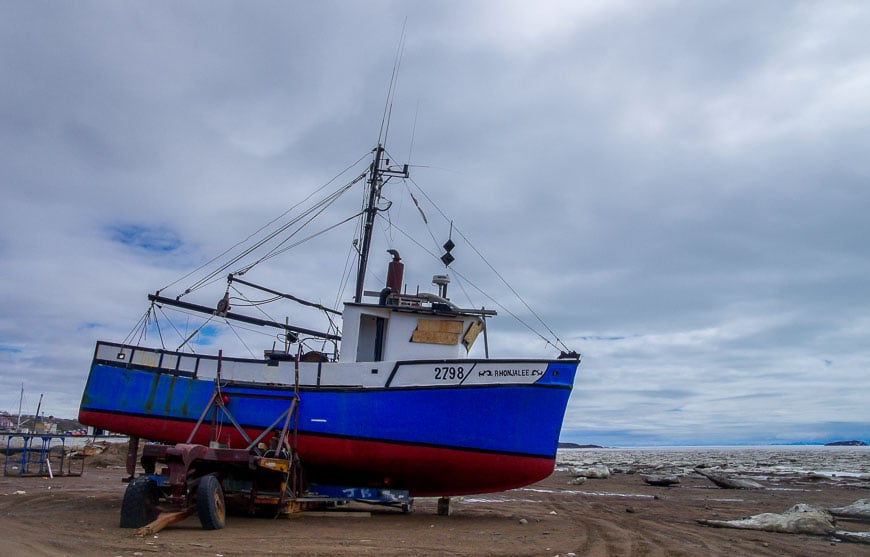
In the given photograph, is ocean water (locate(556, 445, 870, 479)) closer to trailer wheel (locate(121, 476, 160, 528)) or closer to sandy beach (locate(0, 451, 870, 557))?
sandy beach (locate(0, 451, 870, 557))

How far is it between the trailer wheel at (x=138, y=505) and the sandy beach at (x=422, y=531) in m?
0.22

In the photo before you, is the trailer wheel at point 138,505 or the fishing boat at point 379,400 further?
the fishing boat at point 379,400

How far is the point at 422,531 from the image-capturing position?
987 cm

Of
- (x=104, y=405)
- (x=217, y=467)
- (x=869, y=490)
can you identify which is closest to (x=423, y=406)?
(x=217, y=467)

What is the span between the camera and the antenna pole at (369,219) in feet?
47.0

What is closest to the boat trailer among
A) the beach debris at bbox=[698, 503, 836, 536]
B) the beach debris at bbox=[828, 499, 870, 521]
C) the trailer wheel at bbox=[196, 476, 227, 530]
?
the trailer wheel at bbox=[196, 476, 227, 530]

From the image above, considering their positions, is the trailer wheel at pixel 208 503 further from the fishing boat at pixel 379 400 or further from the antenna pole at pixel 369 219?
the antenna pole at pixel 369 219

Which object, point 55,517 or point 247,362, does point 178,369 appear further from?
point 55,517

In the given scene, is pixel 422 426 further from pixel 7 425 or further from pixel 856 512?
pixel 7 425

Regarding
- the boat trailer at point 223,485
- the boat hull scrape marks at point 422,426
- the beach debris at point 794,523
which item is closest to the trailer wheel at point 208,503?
the boat trailer at point 223,485

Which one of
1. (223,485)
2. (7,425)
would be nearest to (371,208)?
(223,485)

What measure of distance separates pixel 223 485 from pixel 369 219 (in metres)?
6.78

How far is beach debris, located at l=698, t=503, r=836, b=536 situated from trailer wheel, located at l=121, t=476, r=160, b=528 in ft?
30.2

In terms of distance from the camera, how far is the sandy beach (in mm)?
7613
